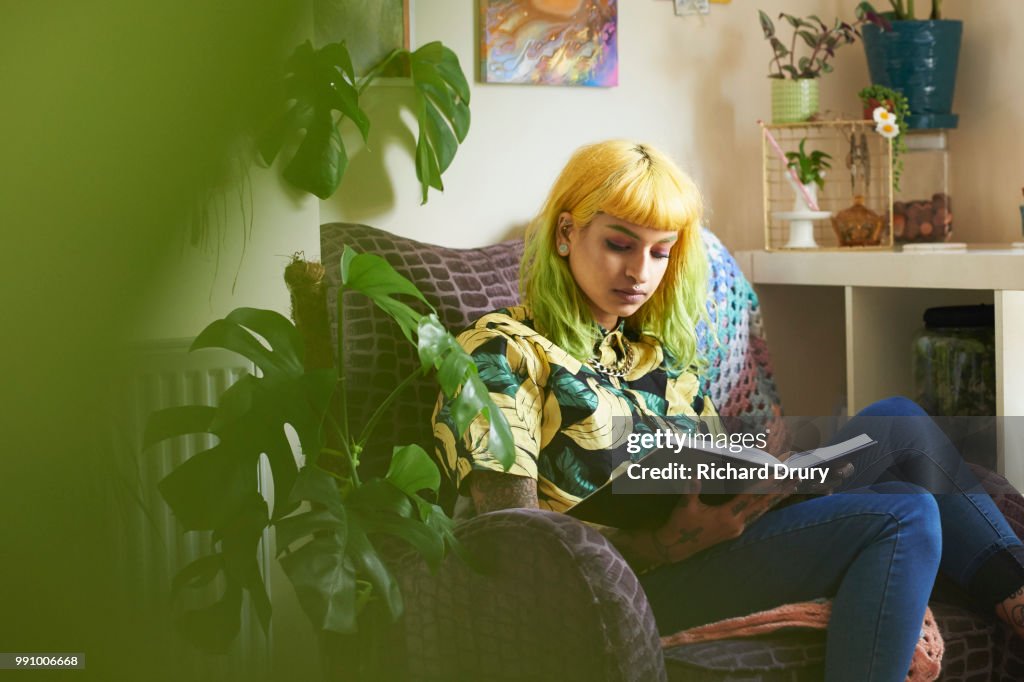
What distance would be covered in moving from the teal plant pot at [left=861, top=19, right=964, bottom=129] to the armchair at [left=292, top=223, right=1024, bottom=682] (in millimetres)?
861

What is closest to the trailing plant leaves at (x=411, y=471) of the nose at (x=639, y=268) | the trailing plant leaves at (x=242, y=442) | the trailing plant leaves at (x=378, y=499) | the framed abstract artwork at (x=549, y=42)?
the trailing plant leaves at (x=378, y=499)

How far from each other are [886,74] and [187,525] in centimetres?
163

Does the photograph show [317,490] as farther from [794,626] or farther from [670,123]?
[670,123]

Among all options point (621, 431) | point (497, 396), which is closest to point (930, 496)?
point (621, 431)

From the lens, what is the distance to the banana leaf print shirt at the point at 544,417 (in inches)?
47.4

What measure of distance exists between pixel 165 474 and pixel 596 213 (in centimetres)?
68

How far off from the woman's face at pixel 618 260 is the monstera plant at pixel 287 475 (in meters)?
0.32

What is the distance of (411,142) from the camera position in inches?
71.0

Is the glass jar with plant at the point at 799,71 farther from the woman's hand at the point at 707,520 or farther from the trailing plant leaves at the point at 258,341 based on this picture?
the trailing plant leaves at the point at 258,341

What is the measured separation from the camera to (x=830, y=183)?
2.21m

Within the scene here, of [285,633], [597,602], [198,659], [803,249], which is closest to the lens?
[597,602]

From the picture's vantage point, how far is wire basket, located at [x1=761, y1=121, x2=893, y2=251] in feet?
6.61

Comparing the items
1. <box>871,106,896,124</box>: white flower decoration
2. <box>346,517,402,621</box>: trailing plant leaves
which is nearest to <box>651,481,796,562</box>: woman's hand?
<box>346,517,402,621</box>: trailing plant leaves

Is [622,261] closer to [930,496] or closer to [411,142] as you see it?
[930,496]
